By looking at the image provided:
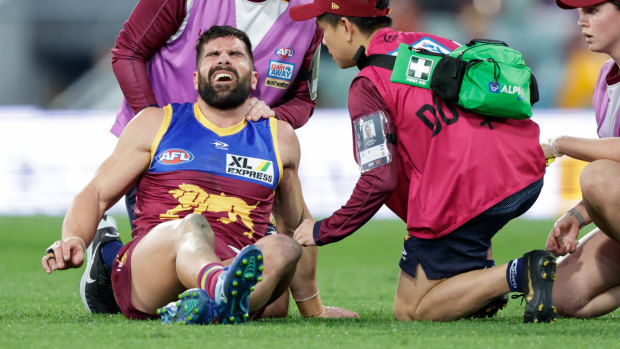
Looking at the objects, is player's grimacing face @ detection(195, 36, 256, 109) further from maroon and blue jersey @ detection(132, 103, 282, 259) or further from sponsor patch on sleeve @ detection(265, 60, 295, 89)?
sponsor patch on sleeve @ detection(265, 60, 295, 89)

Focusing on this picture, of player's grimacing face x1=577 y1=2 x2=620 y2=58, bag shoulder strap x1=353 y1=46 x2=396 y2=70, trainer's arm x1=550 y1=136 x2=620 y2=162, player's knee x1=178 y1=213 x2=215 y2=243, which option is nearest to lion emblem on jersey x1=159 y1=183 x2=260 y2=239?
player's knee x1=178 y1=213 x2=215 y2=243

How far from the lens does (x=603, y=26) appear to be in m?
4.36

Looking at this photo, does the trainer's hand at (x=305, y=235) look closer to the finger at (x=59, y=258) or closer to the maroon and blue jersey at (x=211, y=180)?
the maroon and blue jersey at (x=211, y=180)

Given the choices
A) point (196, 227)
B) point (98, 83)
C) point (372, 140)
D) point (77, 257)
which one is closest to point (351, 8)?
point (372, 140)

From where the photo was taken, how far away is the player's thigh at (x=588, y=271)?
4.43 metres

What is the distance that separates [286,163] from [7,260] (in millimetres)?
3804

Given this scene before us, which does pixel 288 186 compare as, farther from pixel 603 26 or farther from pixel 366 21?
pixel 603 26

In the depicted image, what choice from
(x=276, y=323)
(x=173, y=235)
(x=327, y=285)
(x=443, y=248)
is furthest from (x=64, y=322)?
(x=327, y=285)

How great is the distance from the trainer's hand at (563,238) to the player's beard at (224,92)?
1.54 metres

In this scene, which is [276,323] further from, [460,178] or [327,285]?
[327,285]

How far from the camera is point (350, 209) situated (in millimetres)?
4000

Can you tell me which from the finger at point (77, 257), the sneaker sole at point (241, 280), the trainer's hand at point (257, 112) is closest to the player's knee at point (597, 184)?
the trainer's hand at point (257, 112)

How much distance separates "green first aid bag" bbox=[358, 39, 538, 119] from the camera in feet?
13.1

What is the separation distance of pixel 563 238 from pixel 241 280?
168cm
